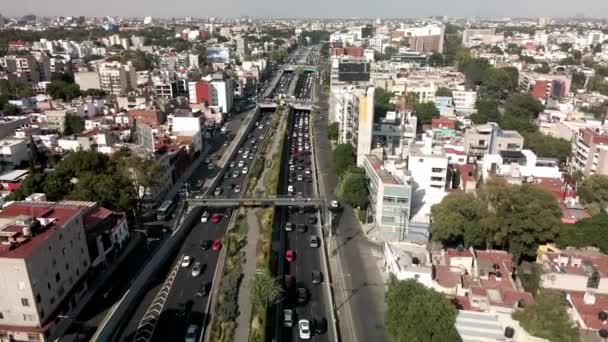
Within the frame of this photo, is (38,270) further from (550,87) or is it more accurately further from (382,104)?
(550,87)

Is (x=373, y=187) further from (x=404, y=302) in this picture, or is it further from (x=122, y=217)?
(x=122, y=217)

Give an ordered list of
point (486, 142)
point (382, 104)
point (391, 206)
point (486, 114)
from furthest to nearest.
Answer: point (382, 104) < point (486, 114) < point (486, 142) < point (391, 206)

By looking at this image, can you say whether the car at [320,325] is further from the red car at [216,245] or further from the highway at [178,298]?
the red car at [216,245]

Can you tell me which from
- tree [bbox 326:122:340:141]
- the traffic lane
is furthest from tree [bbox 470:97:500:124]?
the traffic lane

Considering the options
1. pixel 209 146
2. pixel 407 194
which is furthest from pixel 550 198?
pixel 209 146

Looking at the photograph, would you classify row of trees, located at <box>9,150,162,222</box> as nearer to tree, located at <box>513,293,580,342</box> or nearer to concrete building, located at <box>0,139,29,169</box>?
concrete building, located at <box>0,139,29,169</box>

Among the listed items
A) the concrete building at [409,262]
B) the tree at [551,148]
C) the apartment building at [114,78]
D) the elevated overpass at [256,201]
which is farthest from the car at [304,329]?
the apartment building at [114,78]

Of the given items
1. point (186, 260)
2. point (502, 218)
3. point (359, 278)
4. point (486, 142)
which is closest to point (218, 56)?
point (486, 142)
